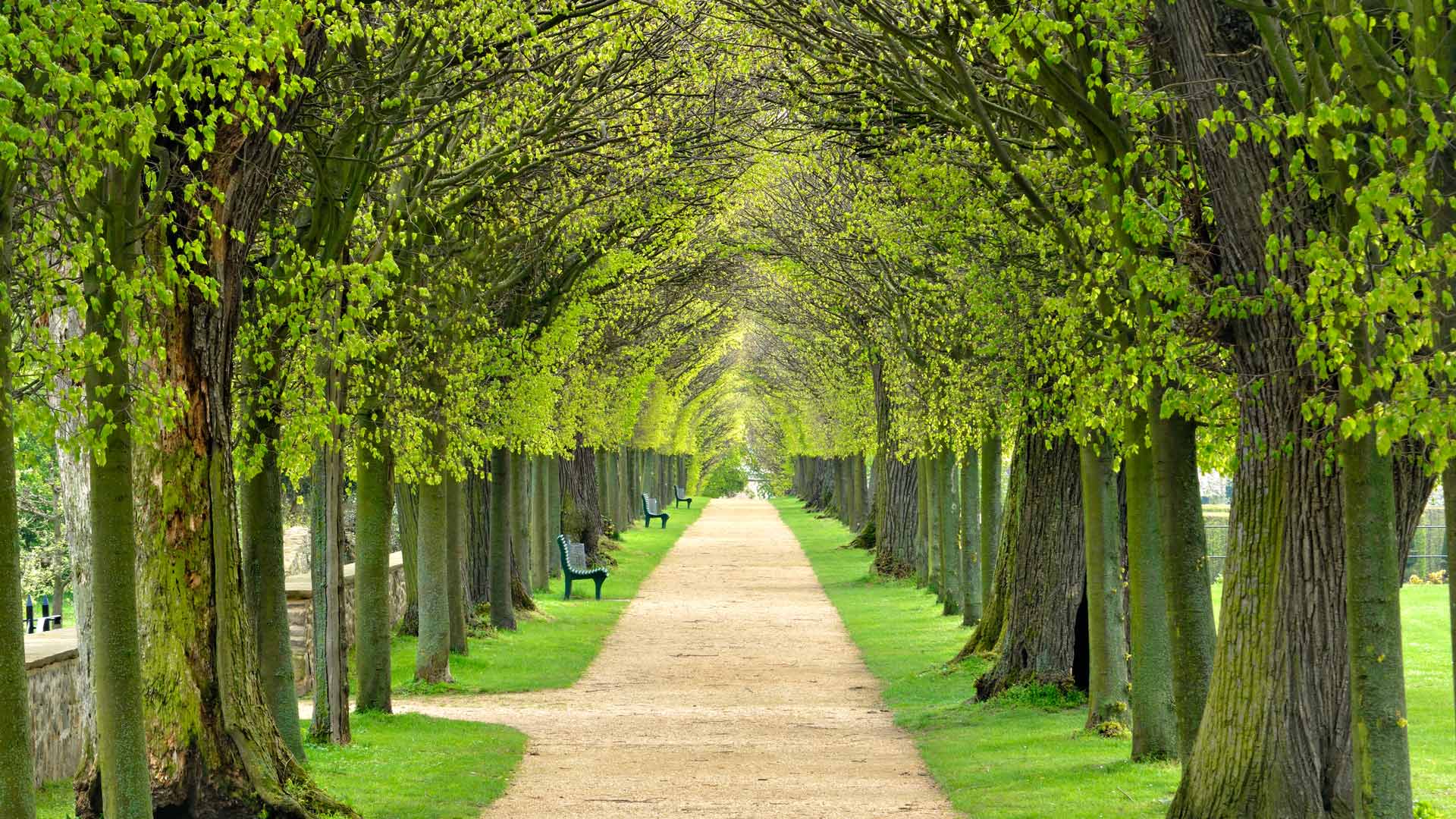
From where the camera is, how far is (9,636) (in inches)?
264

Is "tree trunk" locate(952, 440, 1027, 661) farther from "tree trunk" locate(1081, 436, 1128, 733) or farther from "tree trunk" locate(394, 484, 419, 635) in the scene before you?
"tree trunk" locate(394, 484, 419, 635)

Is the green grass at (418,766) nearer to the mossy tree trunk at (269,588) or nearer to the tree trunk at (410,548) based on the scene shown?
the mossy tree trunk at (269,588)

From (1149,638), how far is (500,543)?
49.9ft

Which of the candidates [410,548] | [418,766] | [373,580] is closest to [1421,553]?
[410,548]

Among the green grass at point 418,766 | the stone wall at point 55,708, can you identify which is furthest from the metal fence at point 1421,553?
the stone wall at point 55,708

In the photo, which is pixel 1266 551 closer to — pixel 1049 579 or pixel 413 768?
pixel 413 768

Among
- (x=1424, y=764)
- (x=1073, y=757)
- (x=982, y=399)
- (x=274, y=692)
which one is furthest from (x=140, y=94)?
(x=982, y=399)

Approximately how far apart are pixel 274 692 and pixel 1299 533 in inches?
310

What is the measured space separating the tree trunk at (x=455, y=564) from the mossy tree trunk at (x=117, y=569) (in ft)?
47.0

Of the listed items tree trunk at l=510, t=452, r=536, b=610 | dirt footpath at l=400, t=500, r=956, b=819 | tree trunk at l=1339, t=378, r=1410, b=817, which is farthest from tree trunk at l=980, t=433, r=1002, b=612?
tree trunk at l=1339, t=378, r=1410, b=817

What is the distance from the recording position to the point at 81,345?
631 cm

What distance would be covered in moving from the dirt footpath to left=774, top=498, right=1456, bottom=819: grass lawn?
35 cm

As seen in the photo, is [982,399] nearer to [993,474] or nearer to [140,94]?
[993,474]

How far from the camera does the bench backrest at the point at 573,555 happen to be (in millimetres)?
34000
